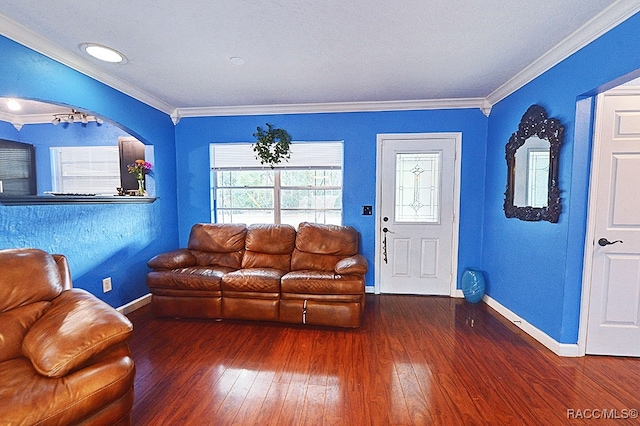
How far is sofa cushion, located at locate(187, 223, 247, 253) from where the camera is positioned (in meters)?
3.31

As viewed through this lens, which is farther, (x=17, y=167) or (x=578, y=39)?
(x=17, y=167)

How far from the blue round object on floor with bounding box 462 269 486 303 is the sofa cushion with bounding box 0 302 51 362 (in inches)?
149

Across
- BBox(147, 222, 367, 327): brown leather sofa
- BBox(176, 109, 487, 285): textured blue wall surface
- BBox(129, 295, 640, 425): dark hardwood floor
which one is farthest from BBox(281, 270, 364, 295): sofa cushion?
BBox(176, 109, 487, 285): textured blue wall surface

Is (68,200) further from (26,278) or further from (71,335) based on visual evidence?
(71,335)

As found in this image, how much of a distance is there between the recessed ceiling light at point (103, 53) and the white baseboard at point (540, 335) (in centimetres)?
418

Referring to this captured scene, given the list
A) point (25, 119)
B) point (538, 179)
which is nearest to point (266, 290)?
point (538, 179)

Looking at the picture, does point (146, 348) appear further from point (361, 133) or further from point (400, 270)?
point (361, 133)

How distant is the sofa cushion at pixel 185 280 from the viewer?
2740 mm

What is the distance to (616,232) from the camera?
2086mm

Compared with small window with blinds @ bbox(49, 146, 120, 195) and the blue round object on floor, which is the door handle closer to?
the blue round object on floor

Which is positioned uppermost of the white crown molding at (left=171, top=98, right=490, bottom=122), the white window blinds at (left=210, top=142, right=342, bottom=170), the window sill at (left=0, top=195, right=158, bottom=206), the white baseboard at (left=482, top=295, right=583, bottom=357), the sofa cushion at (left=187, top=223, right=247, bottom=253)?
the white crown molding at (left=171, top=98, right=490, bottom=122)

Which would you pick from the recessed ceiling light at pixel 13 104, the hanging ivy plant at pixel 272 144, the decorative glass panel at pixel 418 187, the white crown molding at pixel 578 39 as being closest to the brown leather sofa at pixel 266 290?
the decorative glass panel at pixel 418 187

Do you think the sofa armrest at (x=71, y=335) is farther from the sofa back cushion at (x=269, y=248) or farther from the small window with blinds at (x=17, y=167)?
the small window with blinds at (x=17, y=167)

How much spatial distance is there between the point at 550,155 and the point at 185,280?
11.3ft
